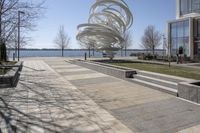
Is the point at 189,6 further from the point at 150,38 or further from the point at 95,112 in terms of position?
the point at 95,112

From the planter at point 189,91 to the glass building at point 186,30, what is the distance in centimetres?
3132

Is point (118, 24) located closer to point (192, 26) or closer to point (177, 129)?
point (192, 26)

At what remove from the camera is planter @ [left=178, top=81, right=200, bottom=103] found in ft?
30.2

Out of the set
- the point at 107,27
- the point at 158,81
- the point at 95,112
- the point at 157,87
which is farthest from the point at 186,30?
the point at 95,112

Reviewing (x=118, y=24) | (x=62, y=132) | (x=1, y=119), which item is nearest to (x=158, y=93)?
(x=62, y=132)

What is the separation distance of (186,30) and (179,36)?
235 cm

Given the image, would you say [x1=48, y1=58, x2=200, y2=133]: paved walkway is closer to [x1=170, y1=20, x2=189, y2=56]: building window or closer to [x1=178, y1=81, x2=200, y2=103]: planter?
[x1=178, y1=81, x2=200, y2=103]: planter

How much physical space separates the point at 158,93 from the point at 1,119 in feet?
23.1

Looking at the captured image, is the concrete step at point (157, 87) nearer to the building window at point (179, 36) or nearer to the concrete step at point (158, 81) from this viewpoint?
the concrete step at point (158, 81)

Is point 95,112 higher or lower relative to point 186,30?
lower

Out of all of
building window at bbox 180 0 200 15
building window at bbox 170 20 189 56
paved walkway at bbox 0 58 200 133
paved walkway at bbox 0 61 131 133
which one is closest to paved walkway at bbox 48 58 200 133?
paved walkway at bbox 0 58 200 133

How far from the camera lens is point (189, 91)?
966 centimetres

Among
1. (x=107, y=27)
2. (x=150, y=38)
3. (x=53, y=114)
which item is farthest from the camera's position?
(x=150, y=38)

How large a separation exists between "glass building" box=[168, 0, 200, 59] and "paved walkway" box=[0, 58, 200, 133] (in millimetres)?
32444
